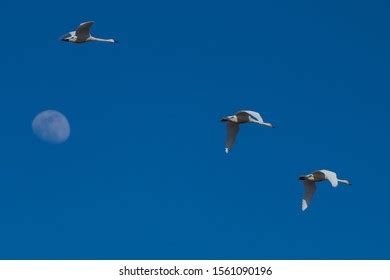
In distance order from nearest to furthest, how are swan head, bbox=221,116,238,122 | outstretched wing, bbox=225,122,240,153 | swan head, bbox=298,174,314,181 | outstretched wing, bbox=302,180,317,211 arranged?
swan head, bbox=298,174,314,181, outstretched wing, bbox=302,180,317,211, swan head, bbox=221,116,238,122, outstretched wing, bbox=225,122,240,153

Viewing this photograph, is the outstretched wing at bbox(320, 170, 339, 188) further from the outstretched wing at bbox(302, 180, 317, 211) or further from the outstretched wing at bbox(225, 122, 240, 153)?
the outstretched wing at bbox(225, 122, 240, 153)

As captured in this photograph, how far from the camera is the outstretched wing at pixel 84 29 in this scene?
75656 millimetres

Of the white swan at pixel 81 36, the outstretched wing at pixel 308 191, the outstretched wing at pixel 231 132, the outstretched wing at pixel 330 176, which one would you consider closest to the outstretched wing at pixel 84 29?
the white swan at pixel 81 36

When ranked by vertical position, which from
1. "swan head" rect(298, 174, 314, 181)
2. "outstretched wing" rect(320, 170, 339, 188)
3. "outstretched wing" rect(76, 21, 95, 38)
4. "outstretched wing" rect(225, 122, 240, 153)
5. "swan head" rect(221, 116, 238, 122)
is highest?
"outstretched wing" rect(76, 21, 95, 38)

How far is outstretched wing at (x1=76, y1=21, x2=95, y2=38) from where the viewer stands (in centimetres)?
7566

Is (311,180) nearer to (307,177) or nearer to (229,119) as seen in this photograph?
(307,177)

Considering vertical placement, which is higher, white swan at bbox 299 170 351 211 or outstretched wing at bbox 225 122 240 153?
outstretched wing at bbox 225 122 240 153

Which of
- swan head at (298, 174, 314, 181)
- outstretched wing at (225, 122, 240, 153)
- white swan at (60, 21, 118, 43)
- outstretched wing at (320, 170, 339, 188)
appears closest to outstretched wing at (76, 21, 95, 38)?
white swan at (60, 21, 118, 43)

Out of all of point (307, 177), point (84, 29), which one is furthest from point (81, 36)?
point (307, 177)

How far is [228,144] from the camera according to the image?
79.2 meters
